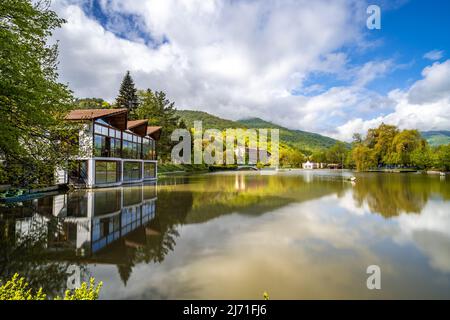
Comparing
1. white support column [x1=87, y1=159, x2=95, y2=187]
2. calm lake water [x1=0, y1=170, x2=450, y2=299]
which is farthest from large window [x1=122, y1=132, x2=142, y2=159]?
calm lake water [x1=0, y1=170, x2=450, y2=299]

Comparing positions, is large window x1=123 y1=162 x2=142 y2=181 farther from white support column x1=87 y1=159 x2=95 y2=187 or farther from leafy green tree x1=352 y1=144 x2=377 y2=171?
leafy green tree x1=352 y1=144 x2=377 y2=171

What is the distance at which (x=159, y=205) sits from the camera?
44.2 feet

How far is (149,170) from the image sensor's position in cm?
3094

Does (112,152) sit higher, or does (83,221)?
(112,152)

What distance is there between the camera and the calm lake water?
4.86m

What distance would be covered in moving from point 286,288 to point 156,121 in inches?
1709

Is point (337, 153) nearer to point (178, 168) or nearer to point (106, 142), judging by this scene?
point (178, 168)

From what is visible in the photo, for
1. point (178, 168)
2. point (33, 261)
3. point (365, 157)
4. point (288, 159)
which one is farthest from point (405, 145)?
point (33, 261)

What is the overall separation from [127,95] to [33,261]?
5097 centimetres

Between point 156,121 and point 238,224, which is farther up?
point 156,121

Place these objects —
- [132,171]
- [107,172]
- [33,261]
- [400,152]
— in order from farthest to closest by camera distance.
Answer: [400,152] < [132,171] < [107,172] < [33,261]

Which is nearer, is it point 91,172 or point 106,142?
point 91,172
